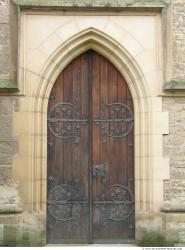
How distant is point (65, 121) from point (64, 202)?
4.04ft

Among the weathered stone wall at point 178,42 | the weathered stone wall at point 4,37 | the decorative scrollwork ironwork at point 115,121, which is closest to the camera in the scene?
the weathered stone wall at point 4,37

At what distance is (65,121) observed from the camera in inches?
307

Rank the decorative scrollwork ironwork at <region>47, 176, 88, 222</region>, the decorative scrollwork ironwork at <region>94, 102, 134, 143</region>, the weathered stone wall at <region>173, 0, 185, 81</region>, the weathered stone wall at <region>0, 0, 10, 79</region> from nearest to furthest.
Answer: the weathered stone wall at <region>0, 0, 10, 79</region>, the weathered stone wall at <region>173, 0, 185, 81</region>, the decorative scrollwork ironwork at <region>47, 176, 88, 222</region>, the decorative scrollwork ironwork at <region>94, 102, 134, 143</region>

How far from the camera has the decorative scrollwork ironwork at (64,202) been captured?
7.68 meters

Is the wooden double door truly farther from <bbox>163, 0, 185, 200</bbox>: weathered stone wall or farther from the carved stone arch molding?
<bbox>163, 0, 185, 200</bbox>: weathered stone wall

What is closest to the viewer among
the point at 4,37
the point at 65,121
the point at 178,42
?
the point at 4,37

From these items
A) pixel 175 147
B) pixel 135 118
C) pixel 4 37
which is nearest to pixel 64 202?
pixel 135 118

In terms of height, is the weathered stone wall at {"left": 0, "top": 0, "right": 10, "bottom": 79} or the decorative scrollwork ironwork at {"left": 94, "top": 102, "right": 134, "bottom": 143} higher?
the weathered stone wall at {"left": 0, "top": 0, "right": 10, "bottom": 79}

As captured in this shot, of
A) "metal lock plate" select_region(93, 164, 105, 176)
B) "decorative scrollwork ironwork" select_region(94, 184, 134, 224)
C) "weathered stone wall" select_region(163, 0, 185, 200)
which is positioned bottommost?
"decorative scrollwork ironwork" select_region(94, 184, 134, 224)

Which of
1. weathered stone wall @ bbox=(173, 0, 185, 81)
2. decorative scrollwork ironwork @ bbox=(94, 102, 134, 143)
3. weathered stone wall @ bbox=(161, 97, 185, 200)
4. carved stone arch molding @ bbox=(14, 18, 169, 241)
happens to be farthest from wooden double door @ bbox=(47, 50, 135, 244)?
weathered stone wall @ bbox=(173, 0, 185, 81)

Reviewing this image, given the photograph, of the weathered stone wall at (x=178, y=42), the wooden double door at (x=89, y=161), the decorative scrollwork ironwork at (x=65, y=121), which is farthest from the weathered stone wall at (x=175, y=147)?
the decorative scrollwork ironwork at (x=65, y=121)

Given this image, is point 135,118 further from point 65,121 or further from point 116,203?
point 116,203

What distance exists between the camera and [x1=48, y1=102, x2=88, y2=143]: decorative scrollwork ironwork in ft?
25.5

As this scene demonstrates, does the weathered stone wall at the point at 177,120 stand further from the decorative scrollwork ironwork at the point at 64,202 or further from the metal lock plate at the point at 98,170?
the decorative scrollwork ironwork at the point at 64,202
